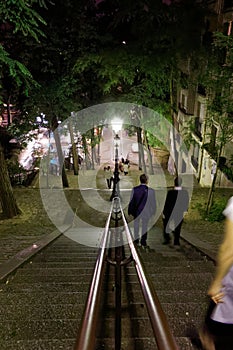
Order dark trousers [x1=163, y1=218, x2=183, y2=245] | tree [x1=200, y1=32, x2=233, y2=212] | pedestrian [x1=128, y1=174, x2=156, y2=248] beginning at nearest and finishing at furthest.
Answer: pedestrian [x1=128, y1=174, x2=156, y2=248]
dark trousers [x1=163, y1=218, x2=183, y2=245]
tree [x1=200, y1=32, x2=233, y2=212]

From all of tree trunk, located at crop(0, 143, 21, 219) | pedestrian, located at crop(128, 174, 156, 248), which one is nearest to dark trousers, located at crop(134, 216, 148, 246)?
pedestrian, located at crop(128, 174, 156, 248)

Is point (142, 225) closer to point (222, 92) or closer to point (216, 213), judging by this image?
point (216, 213)

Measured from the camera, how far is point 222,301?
2596mm

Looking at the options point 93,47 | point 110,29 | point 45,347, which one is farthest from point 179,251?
point 110,29

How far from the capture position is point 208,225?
1070 cm

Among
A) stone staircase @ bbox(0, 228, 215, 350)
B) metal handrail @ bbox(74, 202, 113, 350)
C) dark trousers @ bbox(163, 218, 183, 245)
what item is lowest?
stone staircase @ bbox(0, 228, 215, 350)

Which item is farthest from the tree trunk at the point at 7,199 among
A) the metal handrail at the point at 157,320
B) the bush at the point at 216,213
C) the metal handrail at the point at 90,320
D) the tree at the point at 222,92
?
the metal handrail at the point at 157,320

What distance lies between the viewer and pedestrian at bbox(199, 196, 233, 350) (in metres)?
2.49

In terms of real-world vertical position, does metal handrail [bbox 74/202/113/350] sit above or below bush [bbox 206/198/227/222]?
above

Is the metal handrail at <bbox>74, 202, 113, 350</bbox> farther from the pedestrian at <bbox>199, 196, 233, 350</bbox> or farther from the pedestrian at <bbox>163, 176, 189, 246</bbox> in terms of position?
the pedestrian at <bbox>163, 176, 189, 246</bbox>

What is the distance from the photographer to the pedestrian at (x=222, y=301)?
2.49m

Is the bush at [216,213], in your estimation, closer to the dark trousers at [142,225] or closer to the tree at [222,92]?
the tree at [222,92]

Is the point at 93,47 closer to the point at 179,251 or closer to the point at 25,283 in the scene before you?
the point at 179,251

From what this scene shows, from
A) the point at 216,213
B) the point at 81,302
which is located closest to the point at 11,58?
the point at 216,213
